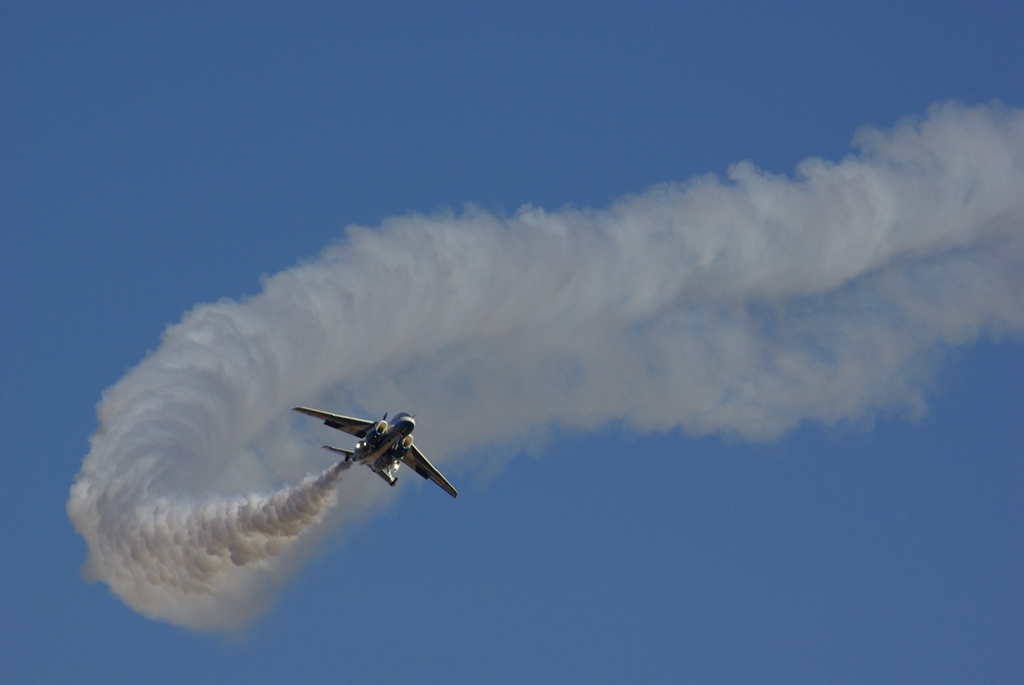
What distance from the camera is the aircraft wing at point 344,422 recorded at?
95625 millimetres

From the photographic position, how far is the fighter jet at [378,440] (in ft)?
308

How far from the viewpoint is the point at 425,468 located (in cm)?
10056

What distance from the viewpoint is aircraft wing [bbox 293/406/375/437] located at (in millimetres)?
95625

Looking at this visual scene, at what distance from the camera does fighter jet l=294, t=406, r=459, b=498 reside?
94.0 meters

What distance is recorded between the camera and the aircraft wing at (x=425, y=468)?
3930 inches

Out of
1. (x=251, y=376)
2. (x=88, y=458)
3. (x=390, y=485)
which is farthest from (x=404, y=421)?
(x=88, y=458)

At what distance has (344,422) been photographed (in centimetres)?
9631

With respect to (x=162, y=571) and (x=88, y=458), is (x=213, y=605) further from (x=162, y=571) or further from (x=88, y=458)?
(x=88, y=458)

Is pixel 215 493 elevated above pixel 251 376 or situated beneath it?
situated beneath

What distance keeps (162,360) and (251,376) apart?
15.9ft

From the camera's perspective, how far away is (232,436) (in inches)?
3942

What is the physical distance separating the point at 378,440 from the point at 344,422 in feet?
8.89

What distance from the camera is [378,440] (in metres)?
94.6

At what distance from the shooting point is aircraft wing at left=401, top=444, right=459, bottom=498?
99812 millimetres
